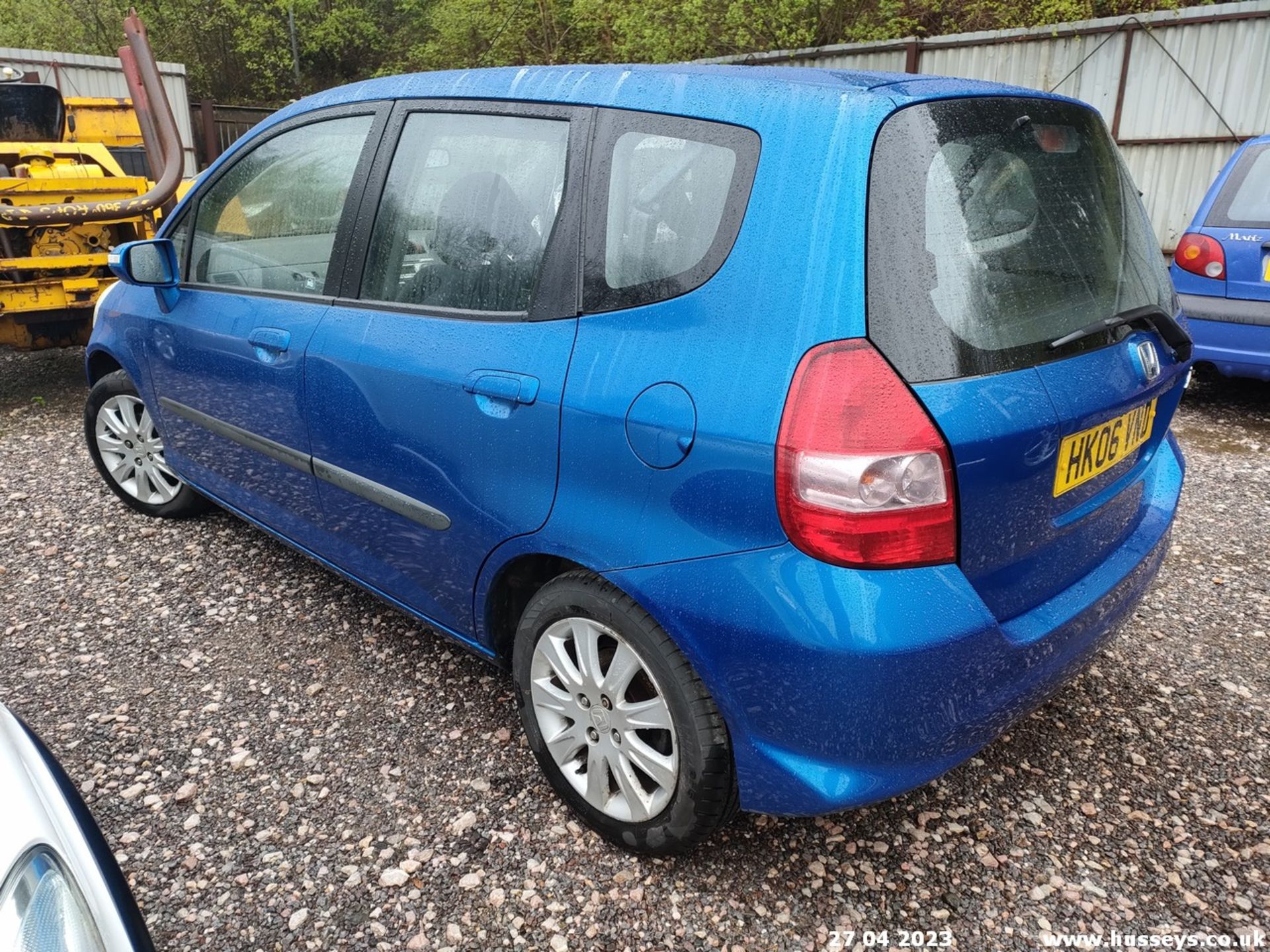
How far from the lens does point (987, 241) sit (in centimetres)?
180

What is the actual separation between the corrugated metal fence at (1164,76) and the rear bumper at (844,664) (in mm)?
8273

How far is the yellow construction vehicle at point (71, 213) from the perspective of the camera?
5.45 m

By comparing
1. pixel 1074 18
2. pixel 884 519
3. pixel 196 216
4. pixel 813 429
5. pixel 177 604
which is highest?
pixel 1074 18

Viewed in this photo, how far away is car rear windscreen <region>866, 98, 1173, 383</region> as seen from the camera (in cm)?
168

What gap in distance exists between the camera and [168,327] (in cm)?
339

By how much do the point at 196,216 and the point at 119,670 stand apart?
1.58 metres

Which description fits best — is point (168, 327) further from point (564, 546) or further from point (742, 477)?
point (742, 477)

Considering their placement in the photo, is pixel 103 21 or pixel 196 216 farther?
pixel 103 21

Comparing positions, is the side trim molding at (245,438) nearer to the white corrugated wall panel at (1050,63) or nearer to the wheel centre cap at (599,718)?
the wheel centre cap at (599,718)

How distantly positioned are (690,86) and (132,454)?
324 cm

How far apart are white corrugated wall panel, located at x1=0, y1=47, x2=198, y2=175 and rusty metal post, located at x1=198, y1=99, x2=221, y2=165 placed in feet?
3.92

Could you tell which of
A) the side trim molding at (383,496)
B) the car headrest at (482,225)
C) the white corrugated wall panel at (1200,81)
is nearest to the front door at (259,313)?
the side trim molding at (383,496)

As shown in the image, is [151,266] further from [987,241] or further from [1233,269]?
[1233,269]

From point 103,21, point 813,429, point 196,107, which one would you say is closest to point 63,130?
point 813,429
